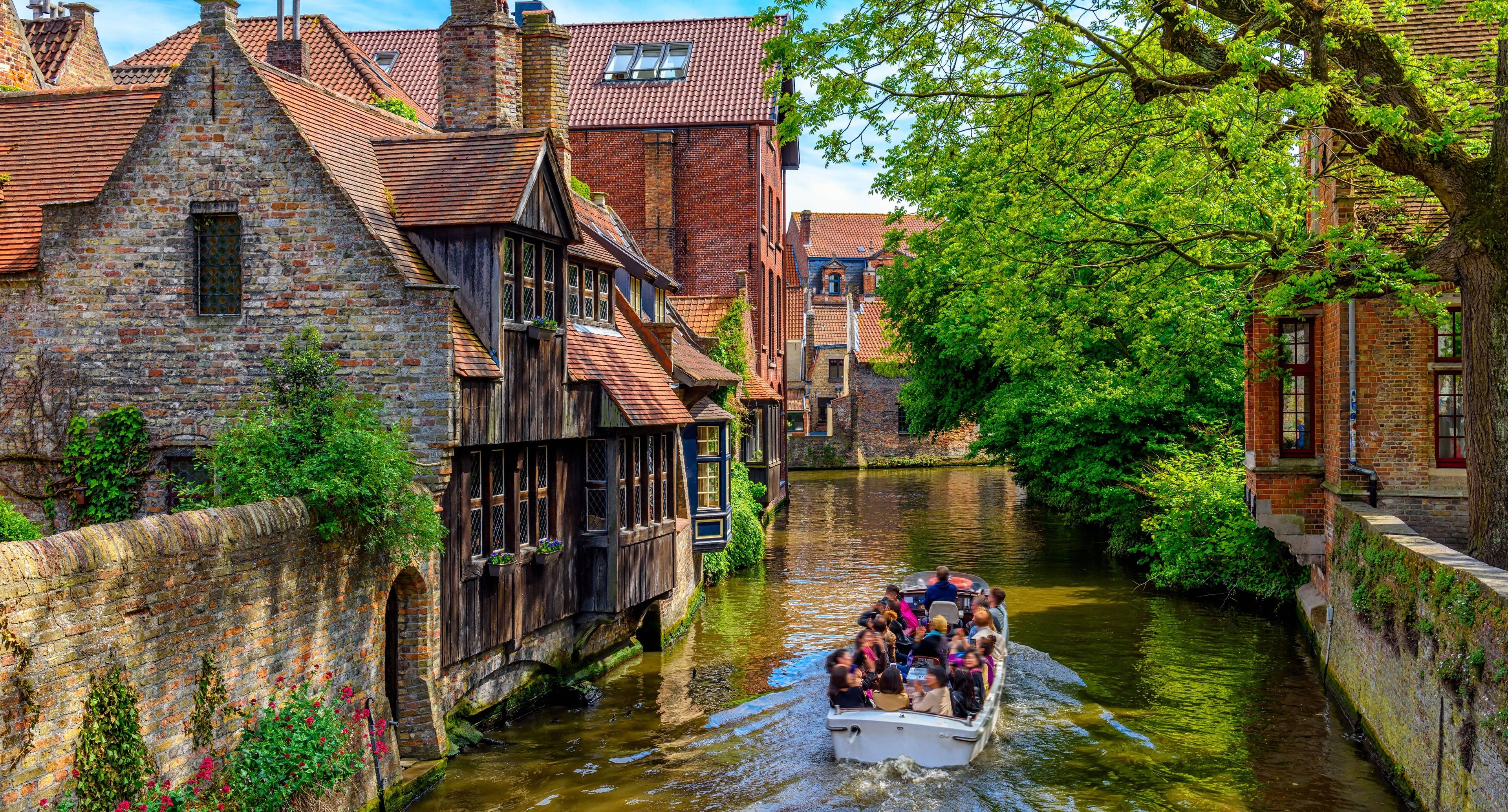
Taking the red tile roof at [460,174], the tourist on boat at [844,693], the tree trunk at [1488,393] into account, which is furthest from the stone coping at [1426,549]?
the red tile roof at [460,174]

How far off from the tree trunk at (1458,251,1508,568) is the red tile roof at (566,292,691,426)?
9537mm

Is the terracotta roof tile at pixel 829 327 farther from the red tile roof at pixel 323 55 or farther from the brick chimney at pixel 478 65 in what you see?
the brick chimney at pixel 478 65

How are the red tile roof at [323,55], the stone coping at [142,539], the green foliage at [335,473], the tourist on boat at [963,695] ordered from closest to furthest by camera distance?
the stone coping at [142,539]
the green foliage at [335,473]
the tourist on boat at [963,695]
the red tile roof at [323,55]

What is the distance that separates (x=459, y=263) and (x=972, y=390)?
82.3 ft

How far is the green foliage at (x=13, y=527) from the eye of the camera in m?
10.3

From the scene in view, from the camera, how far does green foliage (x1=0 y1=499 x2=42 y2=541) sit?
10320 millimetres

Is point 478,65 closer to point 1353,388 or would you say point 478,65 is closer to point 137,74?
point 1353,388

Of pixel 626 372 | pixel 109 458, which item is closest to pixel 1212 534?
pixel 626 372

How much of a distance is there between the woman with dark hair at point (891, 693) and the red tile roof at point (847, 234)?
208ft

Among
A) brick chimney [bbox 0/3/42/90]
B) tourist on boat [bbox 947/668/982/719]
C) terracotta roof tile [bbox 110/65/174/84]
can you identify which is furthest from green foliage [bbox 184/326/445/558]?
terracotta roof tile [bbox 110/65/174/84]

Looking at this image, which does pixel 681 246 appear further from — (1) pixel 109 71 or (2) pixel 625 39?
(1) pixel 109 71

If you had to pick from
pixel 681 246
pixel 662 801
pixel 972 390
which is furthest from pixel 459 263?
pixel 972 390

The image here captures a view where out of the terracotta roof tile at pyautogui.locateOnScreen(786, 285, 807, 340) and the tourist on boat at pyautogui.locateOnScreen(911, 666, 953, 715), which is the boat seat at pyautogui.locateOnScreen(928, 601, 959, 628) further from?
the terracotta roof tile at pyautogui.locateOnScreen(786, 285, 807, 340)

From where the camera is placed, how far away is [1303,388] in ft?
66.4
